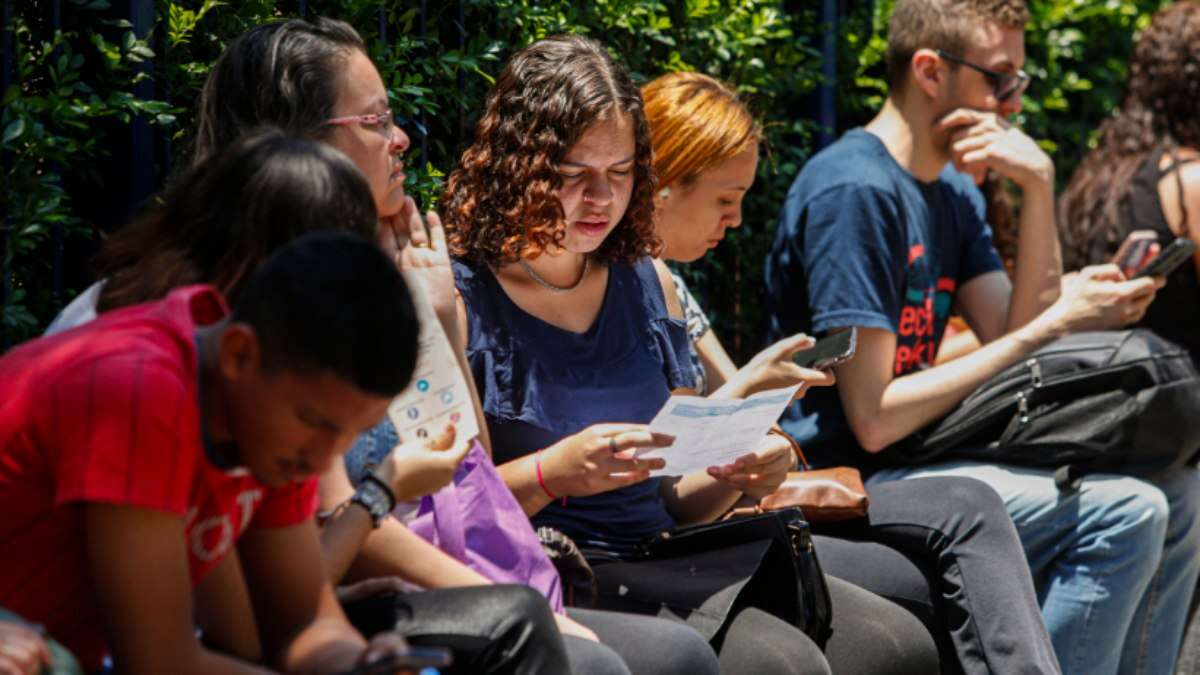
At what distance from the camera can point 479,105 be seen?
4.15 metres

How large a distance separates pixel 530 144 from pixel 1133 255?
2.24m

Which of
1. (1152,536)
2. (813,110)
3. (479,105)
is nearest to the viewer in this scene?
(479,105)

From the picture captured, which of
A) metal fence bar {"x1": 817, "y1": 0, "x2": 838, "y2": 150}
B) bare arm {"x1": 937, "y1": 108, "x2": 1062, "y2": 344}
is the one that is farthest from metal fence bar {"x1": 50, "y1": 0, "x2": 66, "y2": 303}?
metal fence bar {"x1": 817, "y1": 0, "x2": 838, "y2": 150}

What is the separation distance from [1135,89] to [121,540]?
14.8ft

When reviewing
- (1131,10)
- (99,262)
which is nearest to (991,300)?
(1131,10)

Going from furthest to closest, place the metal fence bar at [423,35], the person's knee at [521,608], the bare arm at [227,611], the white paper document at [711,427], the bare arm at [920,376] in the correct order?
the bare arm at [920,376], the metal fence bar at [423,35], the white paper document at [711,427], the person's knee at [521,608], the bare arm at [227,611]

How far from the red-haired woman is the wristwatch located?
1.31 meters

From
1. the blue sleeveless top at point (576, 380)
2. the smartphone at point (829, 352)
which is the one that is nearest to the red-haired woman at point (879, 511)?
the smartphone at point (829, 352)

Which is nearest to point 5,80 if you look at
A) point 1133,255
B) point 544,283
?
point 544,283

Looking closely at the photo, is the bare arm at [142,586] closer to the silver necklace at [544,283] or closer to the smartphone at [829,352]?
the silver necklace at [544,283]

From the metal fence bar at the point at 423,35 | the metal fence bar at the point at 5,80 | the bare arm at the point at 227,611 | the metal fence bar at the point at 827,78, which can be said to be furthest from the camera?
the metal fence bar at the point at 827,78

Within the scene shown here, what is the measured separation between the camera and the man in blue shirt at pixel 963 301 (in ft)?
14.5

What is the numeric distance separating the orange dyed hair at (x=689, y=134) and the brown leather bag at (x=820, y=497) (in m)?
0.73

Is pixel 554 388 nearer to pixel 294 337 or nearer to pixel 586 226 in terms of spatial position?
pixel 586 226
